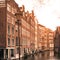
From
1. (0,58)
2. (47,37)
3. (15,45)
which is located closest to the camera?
(0,58)

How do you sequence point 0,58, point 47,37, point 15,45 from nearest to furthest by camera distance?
point 0,58 → point 15,45 → point 47,37

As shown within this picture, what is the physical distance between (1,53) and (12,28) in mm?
9116

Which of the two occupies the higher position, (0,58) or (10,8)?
(10,8)

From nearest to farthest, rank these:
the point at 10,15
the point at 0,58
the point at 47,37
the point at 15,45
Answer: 1. the point at 0,58
2. the point at 10,15
3. the point at 15,45
4. the point at 47,37

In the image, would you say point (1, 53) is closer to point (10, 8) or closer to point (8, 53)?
point (8, 53)

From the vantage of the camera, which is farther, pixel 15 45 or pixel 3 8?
pixel 15 45

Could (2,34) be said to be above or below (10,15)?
below

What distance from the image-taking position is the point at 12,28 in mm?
62312

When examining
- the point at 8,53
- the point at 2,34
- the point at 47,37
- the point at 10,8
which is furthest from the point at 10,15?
the point at 47,37

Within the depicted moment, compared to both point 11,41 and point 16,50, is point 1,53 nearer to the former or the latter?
point 11,41

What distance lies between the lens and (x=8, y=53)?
57.3 metres

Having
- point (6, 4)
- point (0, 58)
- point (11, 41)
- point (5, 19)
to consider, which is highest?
point (6, 4)

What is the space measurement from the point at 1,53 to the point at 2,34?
4.79m

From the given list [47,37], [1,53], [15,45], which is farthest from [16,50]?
[47,37]
